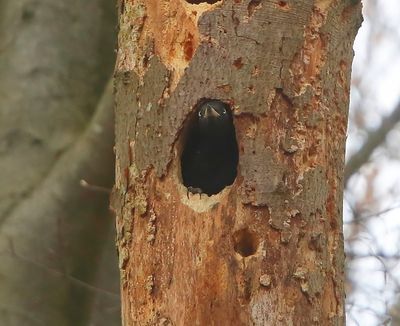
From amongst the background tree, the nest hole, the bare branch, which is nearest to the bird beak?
the nest hole

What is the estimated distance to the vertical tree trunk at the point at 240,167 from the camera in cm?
218

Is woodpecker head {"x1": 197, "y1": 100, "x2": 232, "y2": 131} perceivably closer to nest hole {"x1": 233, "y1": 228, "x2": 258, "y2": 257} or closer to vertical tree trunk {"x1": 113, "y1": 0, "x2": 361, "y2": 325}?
vertical tree trunk {"x1": 113, "y1": 0, "x2": 361, "y2": 325}

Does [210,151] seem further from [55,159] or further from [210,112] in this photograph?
[55,159]

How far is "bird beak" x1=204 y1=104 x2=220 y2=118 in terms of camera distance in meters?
2.38

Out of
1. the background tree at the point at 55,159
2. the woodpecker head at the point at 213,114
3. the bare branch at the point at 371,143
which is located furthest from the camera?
the bare branch at the point at 371,143

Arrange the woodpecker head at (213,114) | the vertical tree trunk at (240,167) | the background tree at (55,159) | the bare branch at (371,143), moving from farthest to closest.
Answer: the bare branch at (371,143), the background tree at (55,159), the woodpecker head at (213,114), the vertical tree trunk at (240,167)

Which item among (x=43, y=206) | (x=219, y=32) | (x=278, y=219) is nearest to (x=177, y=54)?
(x=219, y=32)

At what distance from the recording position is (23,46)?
4.05 meters

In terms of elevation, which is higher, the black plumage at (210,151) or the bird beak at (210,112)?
the bird beak at (210,112)

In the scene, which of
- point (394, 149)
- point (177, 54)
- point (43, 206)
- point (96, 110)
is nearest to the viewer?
point (177, 54)

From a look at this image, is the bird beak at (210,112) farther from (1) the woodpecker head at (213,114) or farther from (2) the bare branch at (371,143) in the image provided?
(2) the bare branch at (371,143)

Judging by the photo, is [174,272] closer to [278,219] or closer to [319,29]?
[278,219]

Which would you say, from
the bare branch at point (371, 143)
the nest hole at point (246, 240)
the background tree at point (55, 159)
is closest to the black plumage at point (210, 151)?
the nest hole at point (246, 240)

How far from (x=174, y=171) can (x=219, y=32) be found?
1.21 ft
